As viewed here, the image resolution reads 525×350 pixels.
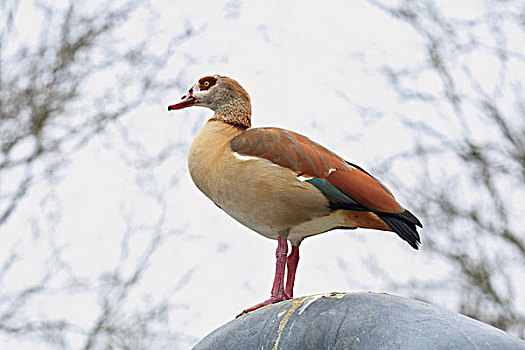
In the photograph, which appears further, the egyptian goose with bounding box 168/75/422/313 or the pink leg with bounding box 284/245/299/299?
the pink leg with bounding box 284/245/299/299

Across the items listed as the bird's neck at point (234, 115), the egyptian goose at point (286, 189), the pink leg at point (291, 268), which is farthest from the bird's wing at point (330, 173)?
the pink leg at point (291, 268)

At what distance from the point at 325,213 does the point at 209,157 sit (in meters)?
0.49

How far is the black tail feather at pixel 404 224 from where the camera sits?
2535mm

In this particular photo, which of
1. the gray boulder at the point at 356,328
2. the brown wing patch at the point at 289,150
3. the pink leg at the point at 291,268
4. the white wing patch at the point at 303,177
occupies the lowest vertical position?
the pink leg at the point at 291,268

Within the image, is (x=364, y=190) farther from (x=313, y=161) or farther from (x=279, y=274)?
(x=279, y=274)

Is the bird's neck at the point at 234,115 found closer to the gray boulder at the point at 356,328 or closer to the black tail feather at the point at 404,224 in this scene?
the black tail feather at the point at 404,224

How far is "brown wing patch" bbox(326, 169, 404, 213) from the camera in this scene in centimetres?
261

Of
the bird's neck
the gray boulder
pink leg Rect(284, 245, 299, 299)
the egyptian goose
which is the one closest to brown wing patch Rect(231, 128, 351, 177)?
the egyptian goose

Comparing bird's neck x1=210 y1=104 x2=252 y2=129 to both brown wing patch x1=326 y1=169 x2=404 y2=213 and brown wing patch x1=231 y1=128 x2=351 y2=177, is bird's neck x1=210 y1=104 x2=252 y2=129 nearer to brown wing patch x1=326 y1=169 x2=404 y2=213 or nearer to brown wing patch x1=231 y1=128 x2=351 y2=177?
brown wing patch x1=231 y1=128 x2=351 y2=177

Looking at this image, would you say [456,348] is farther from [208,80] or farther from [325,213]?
[208,80]

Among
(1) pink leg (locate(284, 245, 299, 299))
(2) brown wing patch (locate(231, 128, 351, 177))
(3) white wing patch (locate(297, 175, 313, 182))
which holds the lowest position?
(1) pink leg (locate(284, 245, 299, 299))

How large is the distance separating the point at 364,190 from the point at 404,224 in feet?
0.63

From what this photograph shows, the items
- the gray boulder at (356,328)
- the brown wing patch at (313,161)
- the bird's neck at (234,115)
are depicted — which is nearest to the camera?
the gray boulder at (356,328)

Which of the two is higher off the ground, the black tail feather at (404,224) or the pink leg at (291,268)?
the black tail feather at (404,224)
